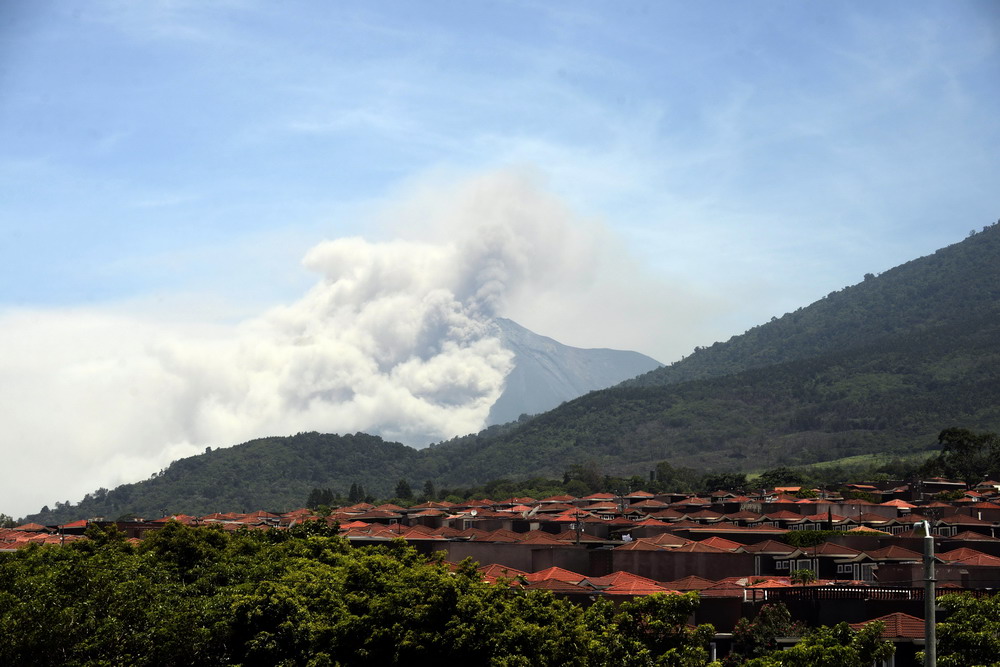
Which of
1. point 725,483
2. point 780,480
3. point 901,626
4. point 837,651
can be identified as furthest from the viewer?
point 725,483

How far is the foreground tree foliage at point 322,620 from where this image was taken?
30.2m

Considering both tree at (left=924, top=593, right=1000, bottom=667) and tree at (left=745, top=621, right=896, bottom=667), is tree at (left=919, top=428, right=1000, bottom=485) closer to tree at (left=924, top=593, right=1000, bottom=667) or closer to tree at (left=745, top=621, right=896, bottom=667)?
tree at (left=924, top=593, right=1000, bottom=667)

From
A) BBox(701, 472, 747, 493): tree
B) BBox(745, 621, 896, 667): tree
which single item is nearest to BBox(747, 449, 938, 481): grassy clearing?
BBox(701, 472, 747, 493): tree

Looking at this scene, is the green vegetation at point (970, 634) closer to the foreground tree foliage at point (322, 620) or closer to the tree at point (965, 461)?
the foreground tree foliage at point (322, 620)

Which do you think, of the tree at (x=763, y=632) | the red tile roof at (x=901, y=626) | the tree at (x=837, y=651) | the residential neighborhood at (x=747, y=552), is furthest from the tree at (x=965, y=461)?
the tree at (x=837, y=651)

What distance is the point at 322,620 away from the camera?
1340 inches

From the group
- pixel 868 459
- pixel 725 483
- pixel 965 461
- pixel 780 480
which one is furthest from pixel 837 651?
pixel 868 459

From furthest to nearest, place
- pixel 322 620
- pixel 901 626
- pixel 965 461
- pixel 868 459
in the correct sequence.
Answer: pixel 868 459 < pixel 965 461 < pixel 322 620 < pixel 901 626

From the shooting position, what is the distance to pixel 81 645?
3306cm

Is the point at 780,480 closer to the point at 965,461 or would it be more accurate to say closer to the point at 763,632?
the point at 965,461

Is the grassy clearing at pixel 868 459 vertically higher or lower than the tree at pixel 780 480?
higher

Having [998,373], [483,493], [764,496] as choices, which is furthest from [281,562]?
[998,373]

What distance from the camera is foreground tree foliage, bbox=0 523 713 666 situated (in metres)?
30.2

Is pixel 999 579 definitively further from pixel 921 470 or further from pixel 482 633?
pixel 921 470
